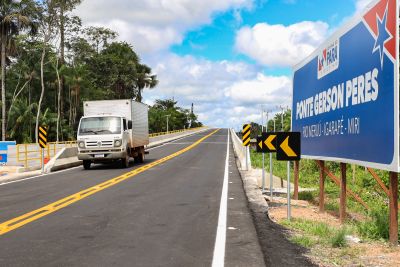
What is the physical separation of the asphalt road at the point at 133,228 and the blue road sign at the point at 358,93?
90.8 inches

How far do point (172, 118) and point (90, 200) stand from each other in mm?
120146

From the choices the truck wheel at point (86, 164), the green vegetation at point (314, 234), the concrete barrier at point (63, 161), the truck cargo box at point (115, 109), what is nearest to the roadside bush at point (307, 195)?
the green vegetation at point (314, 234)

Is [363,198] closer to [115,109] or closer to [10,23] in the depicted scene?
[115,109]

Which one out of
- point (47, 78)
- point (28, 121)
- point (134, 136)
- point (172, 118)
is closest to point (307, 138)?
point (134, 136)

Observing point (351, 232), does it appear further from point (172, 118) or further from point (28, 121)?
point (172, 118)

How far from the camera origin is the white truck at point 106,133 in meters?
20.6

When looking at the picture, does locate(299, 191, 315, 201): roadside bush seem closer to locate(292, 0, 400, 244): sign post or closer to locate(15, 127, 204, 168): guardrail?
locate(292, 0, 400, 244): sign post

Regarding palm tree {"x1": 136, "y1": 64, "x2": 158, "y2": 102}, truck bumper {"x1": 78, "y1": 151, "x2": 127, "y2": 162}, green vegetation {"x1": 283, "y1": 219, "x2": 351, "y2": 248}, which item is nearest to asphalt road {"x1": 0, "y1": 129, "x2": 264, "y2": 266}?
green vegetation {"x1": 283, "y1": 219, "x2": 351, "y2": 248}

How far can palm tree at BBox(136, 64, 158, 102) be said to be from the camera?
95188mm

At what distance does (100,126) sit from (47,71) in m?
46.5

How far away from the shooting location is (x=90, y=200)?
37.7 ft

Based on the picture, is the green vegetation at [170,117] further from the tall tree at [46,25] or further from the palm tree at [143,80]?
the tall tree at [46,25]

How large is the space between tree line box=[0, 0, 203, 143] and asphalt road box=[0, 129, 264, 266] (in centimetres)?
3860

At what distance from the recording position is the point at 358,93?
26.1ft
